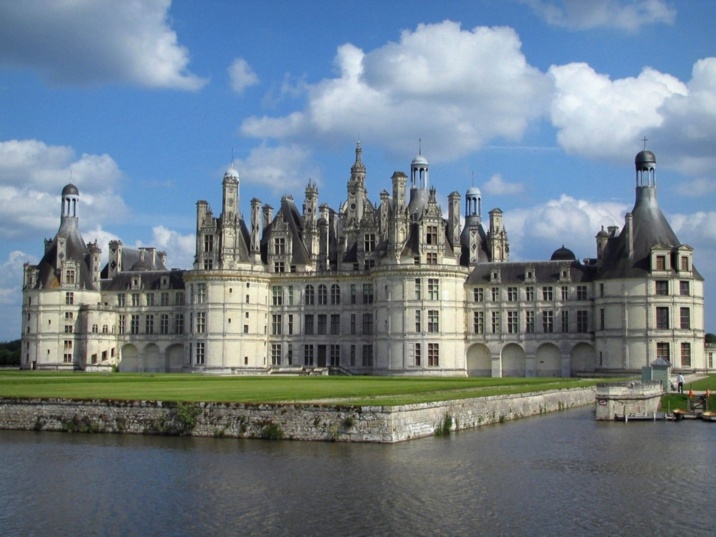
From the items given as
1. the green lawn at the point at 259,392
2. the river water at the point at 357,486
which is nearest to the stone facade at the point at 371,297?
the green lawn at the point at 259,392

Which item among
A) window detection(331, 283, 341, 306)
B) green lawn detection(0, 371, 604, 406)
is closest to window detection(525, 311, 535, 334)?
window detection(331, 283, 341, 306)

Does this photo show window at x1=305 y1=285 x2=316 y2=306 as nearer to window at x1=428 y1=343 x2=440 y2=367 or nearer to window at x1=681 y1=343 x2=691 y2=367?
window at x1=428 y1=343 x2=440 y2=367

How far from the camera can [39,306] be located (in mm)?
80250

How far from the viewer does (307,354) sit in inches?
2975

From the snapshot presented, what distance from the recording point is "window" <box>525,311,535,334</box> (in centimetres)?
7044

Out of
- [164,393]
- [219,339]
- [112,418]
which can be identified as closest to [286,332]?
[219,339]

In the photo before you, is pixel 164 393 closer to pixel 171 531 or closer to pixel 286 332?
pixel 171 531

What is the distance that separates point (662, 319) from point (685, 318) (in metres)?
1.61

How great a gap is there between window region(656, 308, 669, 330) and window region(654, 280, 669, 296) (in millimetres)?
1103

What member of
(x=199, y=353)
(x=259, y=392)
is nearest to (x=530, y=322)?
(x=199, y=353)

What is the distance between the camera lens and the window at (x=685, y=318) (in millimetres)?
65125

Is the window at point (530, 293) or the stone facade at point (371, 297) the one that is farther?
the window at point (530, 293)

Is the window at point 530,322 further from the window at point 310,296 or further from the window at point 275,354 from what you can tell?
the window at point 275,354

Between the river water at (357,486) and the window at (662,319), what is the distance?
31227mm
